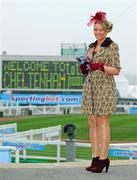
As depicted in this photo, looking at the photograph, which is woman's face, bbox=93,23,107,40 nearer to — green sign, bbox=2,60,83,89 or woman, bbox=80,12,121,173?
woman, bbox=80,12,121,173

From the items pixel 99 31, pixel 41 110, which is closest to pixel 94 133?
pixel 99 31

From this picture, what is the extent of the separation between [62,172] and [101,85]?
3.59ft

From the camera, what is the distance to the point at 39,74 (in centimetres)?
3978

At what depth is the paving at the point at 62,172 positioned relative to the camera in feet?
19.6

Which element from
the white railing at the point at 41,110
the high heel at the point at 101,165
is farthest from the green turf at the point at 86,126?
the high heel at the point at 101,165

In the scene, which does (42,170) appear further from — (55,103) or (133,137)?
(55,103)

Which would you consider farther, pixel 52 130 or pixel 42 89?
pixel 42 89

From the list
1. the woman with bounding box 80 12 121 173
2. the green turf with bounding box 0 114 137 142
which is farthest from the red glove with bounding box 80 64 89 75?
the green turf with bounding box 0 114 137 142

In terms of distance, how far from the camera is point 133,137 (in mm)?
24953

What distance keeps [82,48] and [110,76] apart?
42919 millimetres

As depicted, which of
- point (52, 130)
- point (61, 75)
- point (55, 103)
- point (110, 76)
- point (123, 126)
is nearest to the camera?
point (110, 76)

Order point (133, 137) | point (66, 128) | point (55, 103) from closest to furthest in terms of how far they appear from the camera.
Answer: point (66, 128), point (133, 137), point (55, 103)

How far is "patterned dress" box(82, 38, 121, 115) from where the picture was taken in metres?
6.00

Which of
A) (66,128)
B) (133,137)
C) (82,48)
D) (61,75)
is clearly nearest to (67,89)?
(61,75)
